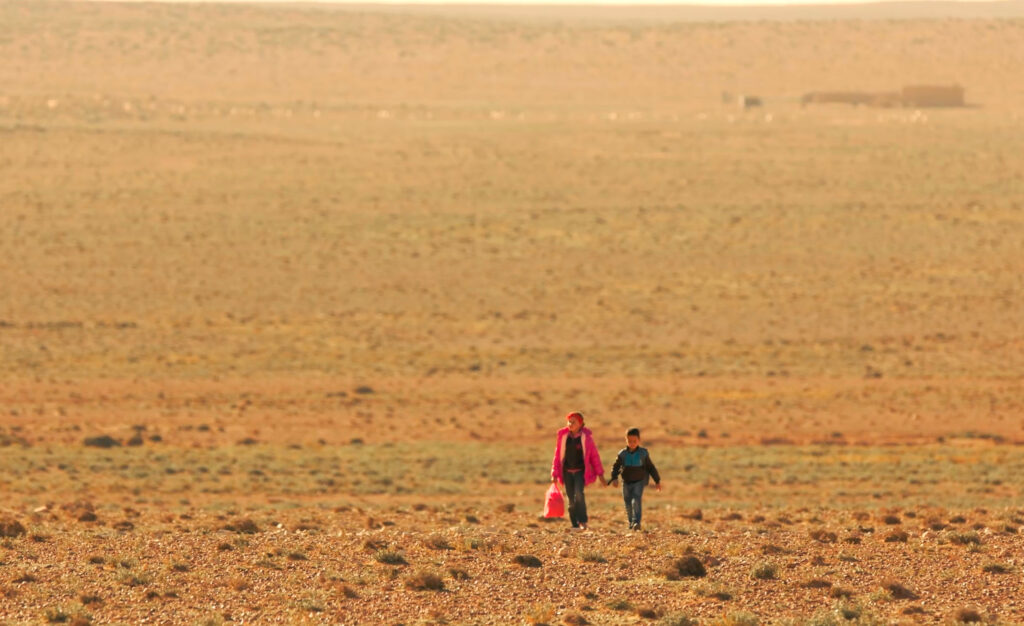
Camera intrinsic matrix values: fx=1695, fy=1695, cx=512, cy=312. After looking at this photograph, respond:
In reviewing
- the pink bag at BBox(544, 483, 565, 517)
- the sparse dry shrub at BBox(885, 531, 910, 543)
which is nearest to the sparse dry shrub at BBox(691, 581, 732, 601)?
the pink bag at BBox(544, 483, 565, 517)

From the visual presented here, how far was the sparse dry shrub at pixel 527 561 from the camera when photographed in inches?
576

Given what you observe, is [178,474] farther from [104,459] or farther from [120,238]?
[120,238]

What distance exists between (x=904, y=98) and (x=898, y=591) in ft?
266

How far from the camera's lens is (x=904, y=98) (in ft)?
299

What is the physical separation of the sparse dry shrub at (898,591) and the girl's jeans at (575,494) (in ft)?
10.8

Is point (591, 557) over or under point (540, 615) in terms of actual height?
over

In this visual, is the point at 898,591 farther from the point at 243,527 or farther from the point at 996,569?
the point at 243,527

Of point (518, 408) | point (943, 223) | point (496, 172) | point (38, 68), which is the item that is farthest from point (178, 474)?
point (38, 68)

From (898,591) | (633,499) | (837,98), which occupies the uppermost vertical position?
(837,98)

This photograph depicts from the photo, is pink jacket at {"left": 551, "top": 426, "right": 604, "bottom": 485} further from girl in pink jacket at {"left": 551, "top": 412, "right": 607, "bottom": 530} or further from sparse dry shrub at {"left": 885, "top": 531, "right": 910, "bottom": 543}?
sparse dry shrub at {"left": 885, "top": 531, "right": 910, "bottom": 543}

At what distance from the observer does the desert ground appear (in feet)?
47.3

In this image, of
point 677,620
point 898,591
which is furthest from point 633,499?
point 677,620

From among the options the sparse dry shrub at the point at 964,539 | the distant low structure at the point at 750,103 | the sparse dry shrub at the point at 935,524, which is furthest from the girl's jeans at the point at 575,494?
the distant low structure at the point at 750,103

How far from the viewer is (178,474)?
1040 inches
